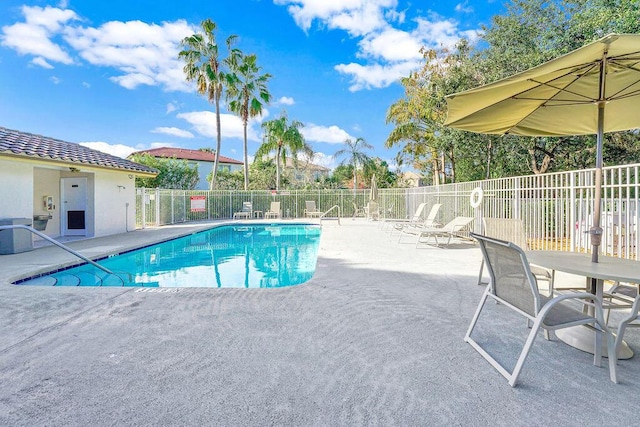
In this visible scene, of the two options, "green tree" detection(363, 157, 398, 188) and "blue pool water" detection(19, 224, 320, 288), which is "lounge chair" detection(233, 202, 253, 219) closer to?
"blue pool water" detection(19, 224, 320, 288)

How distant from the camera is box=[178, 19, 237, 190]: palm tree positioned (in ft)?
61.2

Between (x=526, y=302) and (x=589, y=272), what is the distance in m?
0.55

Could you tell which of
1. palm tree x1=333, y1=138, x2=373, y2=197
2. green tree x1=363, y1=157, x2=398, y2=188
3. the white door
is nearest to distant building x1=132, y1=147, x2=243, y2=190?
green tree x1=363, y1=157, x2=398, y2=188

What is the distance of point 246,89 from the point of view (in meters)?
20.6

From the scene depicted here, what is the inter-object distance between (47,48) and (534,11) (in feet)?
70.3

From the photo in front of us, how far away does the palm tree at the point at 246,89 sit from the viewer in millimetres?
20078

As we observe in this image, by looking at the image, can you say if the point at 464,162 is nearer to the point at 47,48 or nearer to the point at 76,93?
the point at 47,48

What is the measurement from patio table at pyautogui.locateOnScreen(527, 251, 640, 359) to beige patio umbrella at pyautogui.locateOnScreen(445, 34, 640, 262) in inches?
8.8

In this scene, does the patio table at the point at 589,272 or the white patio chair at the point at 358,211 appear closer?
the patio table at the point at 589,272

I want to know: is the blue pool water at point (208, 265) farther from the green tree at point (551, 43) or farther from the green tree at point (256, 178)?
the green tree at point (256, 178)

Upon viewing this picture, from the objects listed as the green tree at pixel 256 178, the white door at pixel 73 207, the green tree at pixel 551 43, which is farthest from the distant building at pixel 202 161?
the green tree at pixel 551 43

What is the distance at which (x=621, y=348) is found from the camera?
2.54 meters

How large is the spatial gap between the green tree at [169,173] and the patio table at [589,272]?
905 inches

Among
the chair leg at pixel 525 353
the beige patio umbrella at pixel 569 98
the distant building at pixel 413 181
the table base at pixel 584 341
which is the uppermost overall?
the distant building at pixel 413 181
